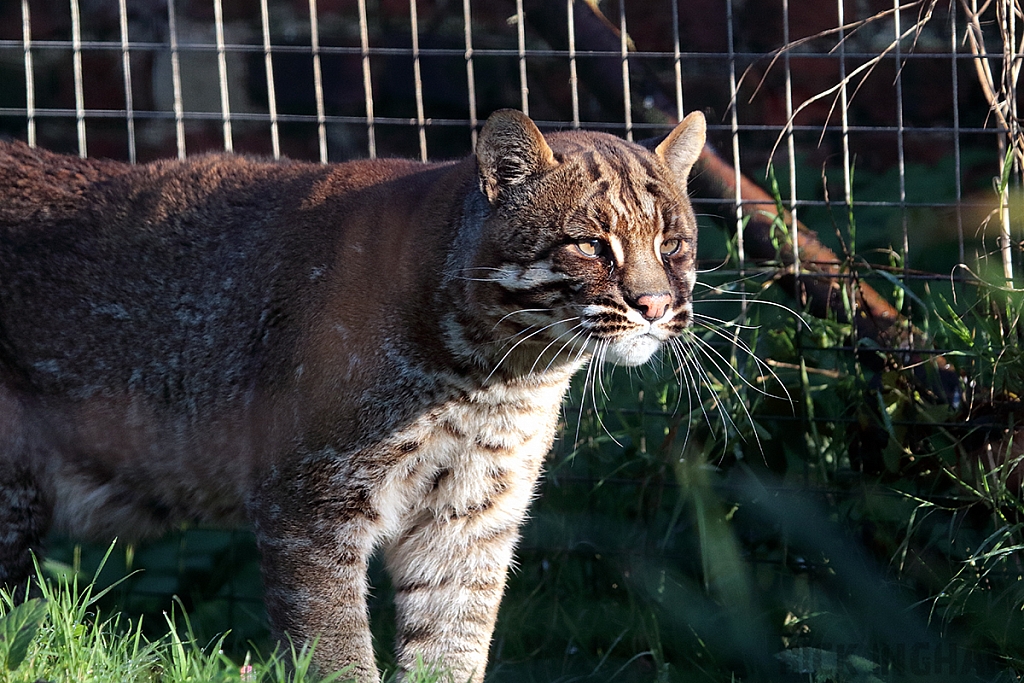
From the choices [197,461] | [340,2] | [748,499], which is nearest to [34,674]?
[197,461]

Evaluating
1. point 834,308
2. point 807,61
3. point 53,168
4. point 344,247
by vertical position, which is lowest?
point 834,308

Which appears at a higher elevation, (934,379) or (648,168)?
(648,168)

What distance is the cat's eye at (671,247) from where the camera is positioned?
10.4 ft

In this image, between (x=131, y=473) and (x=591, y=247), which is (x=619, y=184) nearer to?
(x=591, y=247)

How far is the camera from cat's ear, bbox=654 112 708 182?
342 cm

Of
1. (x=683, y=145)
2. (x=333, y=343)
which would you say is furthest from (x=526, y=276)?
(x=683, y=145)

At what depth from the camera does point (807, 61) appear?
5.63 meters

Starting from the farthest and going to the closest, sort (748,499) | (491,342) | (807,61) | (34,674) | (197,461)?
(807,61)
(748,499)
(197,461)
(491,342)
(34,674)

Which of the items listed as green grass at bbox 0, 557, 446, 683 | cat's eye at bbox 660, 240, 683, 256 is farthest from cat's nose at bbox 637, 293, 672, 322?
green grass at bbox 0, 557, 446, 683

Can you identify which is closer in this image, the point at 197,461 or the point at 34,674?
the point at 34,674

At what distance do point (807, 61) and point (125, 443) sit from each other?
3.77m

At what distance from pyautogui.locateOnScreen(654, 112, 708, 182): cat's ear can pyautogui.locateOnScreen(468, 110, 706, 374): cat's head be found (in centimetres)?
25

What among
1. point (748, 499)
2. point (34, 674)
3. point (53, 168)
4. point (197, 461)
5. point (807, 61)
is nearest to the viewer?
point (34, 674)

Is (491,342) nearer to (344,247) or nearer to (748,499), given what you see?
(344,247)
